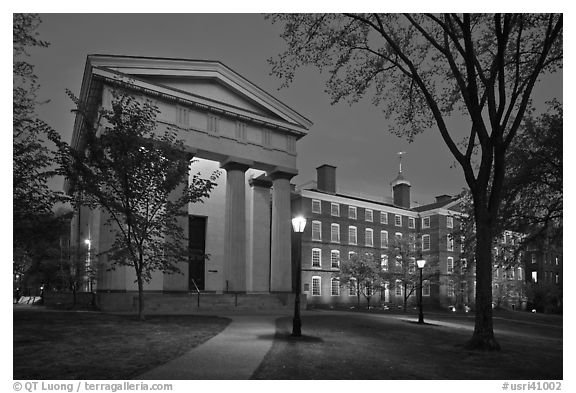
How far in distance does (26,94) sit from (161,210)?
8.44 metres

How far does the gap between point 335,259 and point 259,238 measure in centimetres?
Result: 2065

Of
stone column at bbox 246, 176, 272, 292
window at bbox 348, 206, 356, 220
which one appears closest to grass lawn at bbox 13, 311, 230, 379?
stone column at bbox 246, 176, 272, 292

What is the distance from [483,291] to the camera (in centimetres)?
1412

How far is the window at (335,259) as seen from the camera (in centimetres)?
4800

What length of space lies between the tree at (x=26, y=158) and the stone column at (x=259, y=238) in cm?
1708

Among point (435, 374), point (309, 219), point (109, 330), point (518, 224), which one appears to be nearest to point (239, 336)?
point (109, 330)

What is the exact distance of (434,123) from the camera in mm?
17391

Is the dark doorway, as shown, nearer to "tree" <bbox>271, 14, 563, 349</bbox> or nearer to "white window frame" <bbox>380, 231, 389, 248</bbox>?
"tree" <bbox>271, 14, 563, 349</bbox>

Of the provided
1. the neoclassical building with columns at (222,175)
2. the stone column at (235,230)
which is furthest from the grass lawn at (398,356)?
the stone column at (235,230)

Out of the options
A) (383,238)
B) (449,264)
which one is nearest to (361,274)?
(383,238)

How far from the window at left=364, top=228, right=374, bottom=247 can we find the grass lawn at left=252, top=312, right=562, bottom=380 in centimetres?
3411

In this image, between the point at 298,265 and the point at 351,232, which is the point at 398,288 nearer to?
the point at 351,232

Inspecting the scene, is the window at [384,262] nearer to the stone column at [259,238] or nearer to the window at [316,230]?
the window at [316,230]

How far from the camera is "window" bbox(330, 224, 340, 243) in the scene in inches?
A: 1922
